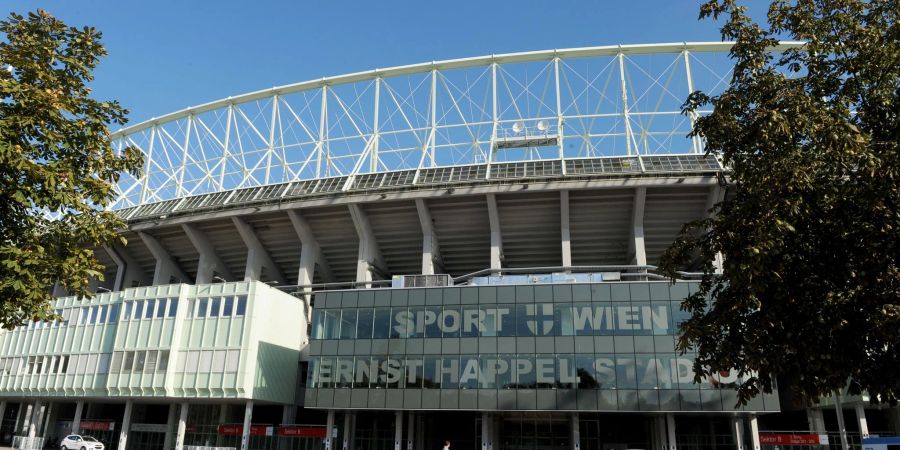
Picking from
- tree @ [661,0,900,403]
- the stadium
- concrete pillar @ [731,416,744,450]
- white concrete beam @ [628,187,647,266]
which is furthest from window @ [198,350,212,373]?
tree @ [661,0,900,403]

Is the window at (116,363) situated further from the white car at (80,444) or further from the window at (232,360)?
the window at (232,360)

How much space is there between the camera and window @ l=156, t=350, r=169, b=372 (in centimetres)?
4427

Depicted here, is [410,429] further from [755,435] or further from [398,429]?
[755,435]

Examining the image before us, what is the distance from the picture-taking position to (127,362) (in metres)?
46.0

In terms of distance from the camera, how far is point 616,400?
3697 cm

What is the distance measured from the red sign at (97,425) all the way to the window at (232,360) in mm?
14861

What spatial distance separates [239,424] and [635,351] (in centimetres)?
2723

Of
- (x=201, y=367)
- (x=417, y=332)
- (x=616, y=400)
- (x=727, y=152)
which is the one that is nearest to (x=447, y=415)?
(x=417, y=332)

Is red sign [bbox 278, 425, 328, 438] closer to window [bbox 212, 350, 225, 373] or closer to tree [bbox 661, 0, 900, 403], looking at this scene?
window [bbox 212, 350, 225, 373]

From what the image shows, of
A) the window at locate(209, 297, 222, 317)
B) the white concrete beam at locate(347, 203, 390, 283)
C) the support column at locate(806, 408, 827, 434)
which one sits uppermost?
the white concrete beam at locate(347, 203, 390, 283)

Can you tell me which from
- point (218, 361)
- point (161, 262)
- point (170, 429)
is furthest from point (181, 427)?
point (161, 262)

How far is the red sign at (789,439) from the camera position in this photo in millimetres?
34141

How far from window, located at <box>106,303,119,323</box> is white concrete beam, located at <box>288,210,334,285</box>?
45.3 feet

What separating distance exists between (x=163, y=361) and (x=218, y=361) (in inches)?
180
